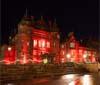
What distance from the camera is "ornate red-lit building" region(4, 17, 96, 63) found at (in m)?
86.1

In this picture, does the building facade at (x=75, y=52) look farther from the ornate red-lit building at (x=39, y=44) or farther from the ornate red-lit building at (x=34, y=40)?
the ornate red-lit building at (x=34, y=40)

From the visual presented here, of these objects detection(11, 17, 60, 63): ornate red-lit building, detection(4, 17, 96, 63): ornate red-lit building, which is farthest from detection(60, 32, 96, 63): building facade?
detection(11, 17, 60, 63): ornate red-lit building

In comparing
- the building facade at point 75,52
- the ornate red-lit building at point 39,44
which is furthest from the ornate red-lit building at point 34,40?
the building facade at point 75,52

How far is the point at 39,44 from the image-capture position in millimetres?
90188

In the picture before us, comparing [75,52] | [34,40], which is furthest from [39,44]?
[75,52]

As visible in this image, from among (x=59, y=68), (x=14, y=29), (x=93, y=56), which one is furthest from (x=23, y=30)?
(x=93, y=56)

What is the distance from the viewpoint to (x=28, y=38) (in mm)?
86625

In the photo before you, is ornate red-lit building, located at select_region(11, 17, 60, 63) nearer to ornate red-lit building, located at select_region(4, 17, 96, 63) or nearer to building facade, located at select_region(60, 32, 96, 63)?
ornate red-lit building, located at select_region(4, 17, 96, 63)

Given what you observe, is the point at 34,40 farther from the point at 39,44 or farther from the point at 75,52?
the point at 75,52

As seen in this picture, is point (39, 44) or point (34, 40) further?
point (39, 44)

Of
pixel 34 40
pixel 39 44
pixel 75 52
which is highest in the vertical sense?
pixel 34 40

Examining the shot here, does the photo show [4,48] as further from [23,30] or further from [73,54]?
[73,54]

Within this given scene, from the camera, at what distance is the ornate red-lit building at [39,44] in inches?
3391

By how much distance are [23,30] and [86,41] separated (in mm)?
37714
